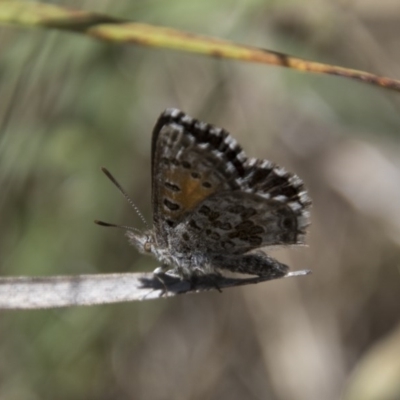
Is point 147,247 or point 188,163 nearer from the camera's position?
point 188,163

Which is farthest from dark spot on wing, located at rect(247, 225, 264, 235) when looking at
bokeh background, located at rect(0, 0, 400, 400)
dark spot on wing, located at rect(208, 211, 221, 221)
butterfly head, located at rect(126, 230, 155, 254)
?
bokeh background, located at rect(0, 0, 400, 400)

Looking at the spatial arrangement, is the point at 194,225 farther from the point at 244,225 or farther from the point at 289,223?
the point at 289,223

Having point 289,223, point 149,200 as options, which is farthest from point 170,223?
point 149,200

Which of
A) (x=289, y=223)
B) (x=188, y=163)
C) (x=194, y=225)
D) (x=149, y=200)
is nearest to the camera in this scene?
(x=188, y=163)

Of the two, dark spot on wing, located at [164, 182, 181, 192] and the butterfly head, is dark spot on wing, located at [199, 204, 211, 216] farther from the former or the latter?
the butterfly head

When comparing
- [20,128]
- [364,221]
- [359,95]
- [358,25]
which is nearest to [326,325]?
[364,221]

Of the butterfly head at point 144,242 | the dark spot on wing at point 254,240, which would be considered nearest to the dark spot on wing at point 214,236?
the dark spot on wing at point 254,240
